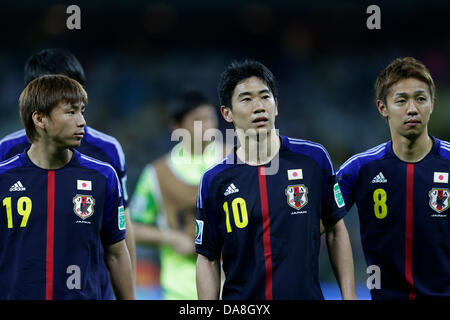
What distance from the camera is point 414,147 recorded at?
409 cm

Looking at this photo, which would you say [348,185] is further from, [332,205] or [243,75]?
[243,75]

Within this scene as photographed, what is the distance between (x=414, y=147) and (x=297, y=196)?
918 millimetres

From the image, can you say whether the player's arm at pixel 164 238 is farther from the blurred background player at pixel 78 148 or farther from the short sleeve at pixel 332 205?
the short sleeve at pixel 332 205

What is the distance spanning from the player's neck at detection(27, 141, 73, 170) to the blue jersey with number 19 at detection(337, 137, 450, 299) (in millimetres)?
1657

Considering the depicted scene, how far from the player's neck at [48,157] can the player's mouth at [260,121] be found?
42.8 inches

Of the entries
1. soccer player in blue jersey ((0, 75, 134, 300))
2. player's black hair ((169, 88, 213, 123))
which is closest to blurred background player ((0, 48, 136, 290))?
soccer player in blue jersey ((0, 75, 134, 300))

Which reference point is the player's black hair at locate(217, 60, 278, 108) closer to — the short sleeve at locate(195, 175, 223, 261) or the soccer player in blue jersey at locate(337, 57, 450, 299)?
the short sleeve at locate(195, 175, 223, 261)

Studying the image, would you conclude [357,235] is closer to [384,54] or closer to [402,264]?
[384,54]

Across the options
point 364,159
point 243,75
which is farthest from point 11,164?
point 364,159

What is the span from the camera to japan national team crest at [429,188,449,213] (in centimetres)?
392

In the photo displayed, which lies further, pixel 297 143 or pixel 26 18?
pixel 26 18
